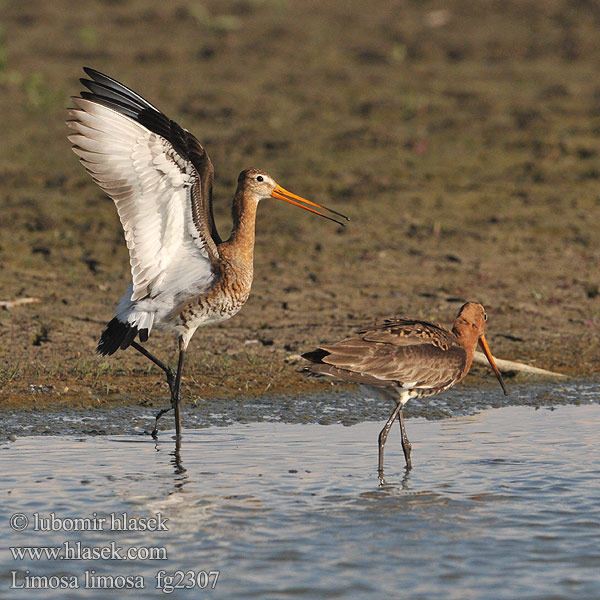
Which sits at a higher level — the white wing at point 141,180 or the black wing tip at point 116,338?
the white wing at point 141,180

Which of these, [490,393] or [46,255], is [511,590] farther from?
[46,255]

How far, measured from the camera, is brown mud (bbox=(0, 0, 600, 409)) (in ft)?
33.2

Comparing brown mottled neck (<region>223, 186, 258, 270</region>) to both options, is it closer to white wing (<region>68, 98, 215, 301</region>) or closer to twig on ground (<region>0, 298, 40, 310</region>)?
white wing (<region>68, 98, 215, 301</region>)

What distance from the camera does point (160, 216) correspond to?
7.76m

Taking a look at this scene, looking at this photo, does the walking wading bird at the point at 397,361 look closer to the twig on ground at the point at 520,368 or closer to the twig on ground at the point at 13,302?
the twig on ground at the point at 520,368

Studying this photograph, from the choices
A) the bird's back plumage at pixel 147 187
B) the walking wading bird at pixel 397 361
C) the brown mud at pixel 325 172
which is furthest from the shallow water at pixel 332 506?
the brown mud at pixel 325 172

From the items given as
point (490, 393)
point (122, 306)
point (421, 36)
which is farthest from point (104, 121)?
point (421, 36)

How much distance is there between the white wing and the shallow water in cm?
131

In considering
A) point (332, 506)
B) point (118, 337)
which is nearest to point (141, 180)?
point (118, 337)

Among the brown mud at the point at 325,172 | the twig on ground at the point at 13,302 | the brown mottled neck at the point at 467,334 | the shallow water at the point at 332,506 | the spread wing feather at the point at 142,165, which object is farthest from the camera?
the twig on ground at the point at 13,302

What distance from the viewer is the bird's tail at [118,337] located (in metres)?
7.83

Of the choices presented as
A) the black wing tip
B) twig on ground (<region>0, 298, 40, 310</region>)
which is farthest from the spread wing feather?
twig on ground (<region>0, 298, 40, 310</region>)

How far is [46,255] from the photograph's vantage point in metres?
12.4

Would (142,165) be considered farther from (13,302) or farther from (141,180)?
(13,302)
